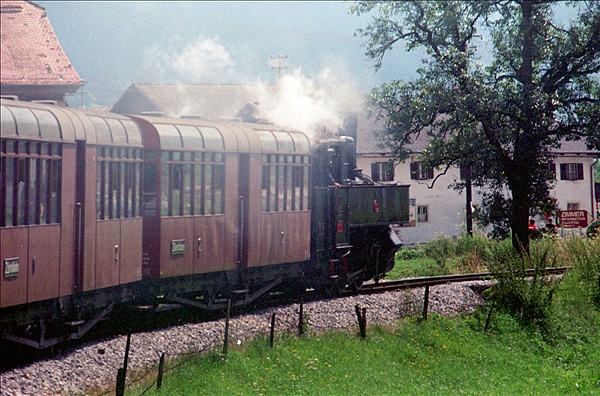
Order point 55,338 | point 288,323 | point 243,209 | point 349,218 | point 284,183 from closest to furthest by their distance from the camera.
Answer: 1. point 55,338
2. point 288,323
3. point 243,209
4. point 284,183
5. point 349,218

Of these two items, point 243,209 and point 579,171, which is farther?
point 579,171

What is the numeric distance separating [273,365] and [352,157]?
676 centimetres

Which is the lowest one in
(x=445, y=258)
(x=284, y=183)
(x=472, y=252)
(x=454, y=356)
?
(x=454, y=356)

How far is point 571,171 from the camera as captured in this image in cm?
4806

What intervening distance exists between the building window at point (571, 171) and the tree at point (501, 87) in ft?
81.8

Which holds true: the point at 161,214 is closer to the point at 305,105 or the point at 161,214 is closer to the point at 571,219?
the point at 305,105

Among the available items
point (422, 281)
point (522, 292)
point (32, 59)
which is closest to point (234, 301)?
point (522, 292)

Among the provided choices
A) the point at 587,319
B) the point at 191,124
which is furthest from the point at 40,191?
the point at 587,319

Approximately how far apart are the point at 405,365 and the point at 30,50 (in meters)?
19.3

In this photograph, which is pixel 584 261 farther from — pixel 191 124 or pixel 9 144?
pixel 9 144

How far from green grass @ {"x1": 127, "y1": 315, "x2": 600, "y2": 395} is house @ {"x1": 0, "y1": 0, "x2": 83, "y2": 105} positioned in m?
14.8

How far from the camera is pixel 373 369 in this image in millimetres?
12578

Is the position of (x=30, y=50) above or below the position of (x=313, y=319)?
above

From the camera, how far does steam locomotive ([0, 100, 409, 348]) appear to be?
32.5 feet
